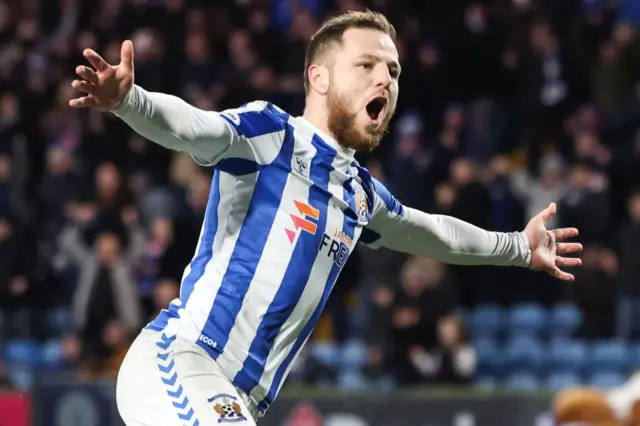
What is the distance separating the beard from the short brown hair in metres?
0.20

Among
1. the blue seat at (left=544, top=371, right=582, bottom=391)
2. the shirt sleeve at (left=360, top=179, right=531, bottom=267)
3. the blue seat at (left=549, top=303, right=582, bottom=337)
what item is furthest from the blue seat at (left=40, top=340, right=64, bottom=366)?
the shirt sleeve at (left=360, top=179, right=531, bottom=267)

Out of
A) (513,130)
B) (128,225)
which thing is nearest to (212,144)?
(128,225)

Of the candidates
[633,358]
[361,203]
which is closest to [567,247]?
[361,203]

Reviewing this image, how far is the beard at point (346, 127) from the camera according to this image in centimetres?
506

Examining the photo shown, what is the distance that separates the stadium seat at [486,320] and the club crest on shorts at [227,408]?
851cm

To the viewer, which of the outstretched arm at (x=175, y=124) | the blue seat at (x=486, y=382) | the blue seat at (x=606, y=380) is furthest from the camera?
the blue seat at (x=486, y=382)

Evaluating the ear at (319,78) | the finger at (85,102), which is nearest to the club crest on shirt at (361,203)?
the ear at (319,78)

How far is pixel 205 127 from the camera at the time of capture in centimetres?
450

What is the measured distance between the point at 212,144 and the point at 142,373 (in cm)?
91

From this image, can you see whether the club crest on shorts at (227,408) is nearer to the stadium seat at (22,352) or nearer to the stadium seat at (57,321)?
the stadium seat at (22,352)

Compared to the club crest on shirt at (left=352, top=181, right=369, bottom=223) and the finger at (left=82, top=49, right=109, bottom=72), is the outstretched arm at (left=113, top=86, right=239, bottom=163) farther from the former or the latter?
the club crest on shirt at (left=352, top=181, right=369, bottom=223)

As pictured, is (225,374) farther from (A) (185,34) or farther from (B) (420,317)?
(A) (185,34)

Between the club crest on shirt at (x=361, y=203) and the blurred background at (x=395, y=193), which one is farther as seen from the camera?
the blurred background at (x=395, y=193)

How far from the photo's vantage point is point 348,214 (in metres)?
5.16
